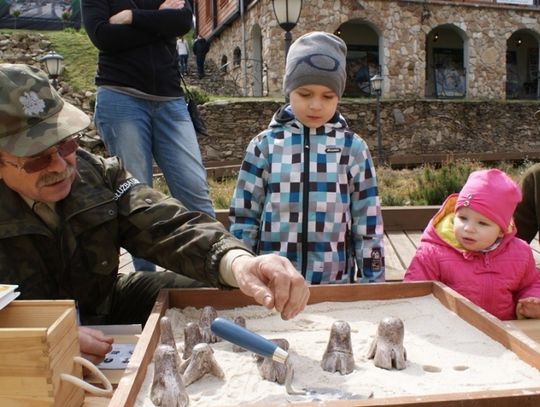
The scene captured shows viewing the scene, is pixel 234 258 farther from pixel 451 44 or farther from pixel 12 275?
pixel 451 44

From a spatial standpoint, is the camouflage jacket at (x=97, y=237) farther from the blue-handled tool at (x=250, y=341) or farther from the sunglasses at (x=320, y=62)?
the sunglasses at (x=320, y=62)

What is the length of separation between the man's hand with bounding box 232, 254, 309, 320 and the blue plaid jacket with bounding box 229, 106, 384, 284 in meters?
1.05

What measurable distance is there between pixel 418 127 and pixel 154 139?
13501mm

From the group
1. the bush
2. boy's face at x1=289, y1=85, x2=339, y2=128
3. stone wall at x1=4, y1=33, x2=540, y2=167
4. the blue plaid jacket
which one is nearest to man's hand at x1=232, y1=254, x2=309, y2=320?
the blue plaid jacket

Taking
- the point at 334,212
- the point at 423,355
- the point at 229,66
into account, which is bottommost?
the point at 423,355

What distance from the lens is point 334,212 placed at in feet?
7.75

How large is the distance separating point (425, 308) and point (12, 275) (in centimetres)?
118

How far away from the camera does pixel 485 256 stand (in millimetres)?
2086

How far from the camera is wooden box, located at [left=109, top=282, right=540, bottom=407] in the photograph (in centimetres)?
92

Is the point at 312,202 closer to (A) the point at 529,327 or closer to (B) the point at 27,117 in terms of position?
(A) the point at 529,327

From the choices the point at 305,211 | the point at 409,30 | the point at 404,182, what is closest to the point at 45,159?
the point at 305,211

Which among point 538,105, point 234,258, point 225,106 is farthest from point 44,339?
point 538,105

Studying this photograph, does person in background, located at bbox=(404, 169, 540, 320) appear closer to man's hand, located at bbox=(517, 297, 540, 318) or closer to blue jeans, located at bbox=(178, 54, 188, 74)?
man's hand, located at bbox=(517, 297, 540, 318)

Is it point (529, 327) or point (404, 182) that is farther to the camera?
point (404, 182)
